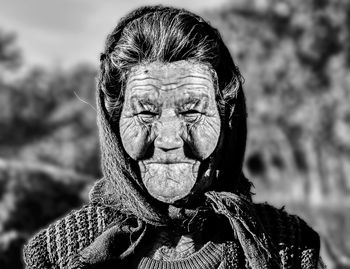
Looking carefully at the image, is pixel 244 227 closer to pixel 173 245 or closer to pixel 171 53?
pixel 173 245

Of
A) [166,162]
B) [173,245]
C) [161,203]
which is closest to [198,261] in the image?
[173,245]

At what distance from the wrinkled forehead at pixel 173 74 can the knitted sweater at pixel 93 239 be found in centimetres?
43

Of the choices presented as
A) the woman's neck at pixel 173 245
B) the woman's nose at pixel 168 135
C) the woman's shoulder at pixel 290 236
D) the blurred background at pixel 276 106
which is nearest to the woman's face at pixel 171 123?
the woman's nose at pixel 168 135

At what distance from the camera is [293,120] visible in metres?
24.8

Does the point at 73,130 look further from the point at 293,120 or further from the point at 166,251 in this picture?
the point at 166,251

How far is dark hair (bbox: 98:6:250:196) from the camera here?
2.32 meters

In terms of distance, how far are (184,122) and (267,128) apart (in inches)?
843

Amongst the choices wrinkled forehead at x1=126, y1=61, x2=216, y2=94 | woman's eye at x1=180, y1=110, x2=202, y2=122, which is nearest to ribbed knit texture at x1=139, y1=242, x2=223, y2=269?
woman's eye at x1=180, y1=110, x2=202, y2=122

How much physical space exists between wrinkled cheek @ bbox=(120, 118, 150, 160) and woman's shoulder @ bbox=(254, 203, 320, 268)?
450 mm

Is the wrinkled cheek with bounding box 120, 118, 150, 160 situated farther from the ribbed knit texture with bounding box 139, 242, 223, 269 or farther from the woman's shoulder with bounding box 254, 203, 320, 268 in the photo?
the woman's shoulder with bounding box 254, 203, 320, 268

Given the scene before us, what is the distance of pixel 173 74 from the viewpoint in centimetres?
235

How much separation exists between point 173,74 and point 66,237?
0.59 metres

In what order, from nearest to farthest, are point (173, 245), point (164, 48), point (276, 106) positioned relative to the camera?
point (164, 48), point (173, 245), point (276, 106)

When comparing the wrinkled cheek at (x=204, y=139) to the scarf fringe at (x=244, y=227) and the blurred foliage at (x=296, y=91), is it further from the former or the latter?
the blurred foliage at (x=296, y=91)
